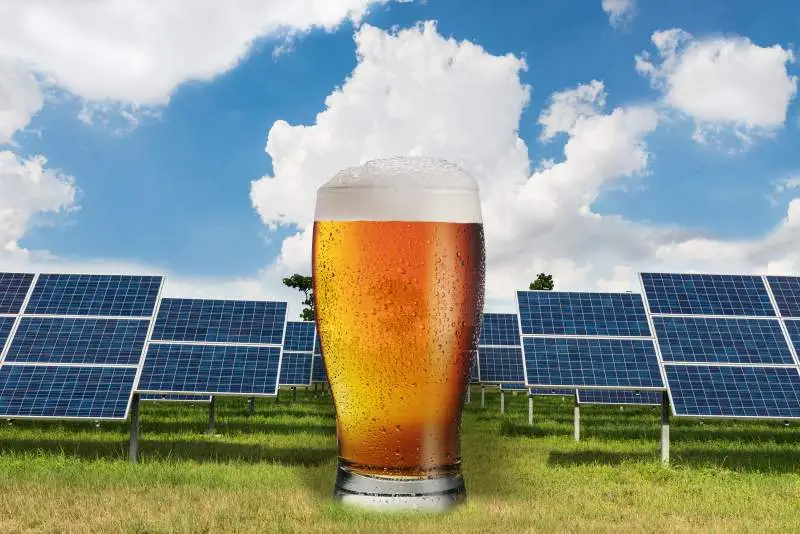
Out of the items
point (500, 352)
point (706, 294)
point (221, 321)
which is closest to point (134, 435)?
point (221, 321)

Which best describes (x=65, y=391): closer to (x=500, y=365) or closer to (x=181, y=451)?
(x=181, y=451)

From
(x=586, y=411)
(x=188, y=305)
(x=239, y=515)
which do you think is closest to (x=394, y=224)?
(x=239, y=515)

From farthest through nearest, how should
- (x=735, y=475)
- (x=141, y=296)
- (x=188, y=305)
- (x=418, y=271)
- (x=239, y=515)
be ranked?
(x=188, y=305)
(x=141, y=296)
(x=735, y=475)
(x=239, y=515)
(x=418, y=271)

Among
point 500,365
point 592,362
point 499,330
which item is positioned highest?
point 499,330

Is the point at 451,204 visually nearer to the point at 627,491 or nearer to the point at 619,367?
the point at 627,491

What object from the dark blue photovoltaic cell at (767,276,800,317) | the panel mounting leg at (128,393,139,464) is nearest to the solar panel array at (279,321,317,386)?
the panel mounting leg at (128,393,139,464)

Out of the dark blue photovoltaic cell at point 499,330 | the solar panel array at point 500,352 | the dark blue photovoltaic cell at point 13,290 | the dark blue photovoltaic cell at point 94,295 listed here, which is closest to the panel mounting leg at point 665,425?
the dark blue photovoltaic cell at point 94,295

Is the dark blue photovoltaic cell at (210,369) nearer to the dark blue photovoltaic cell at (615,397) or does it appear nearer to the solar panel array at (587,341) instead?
the solar panel array at (587,341)
